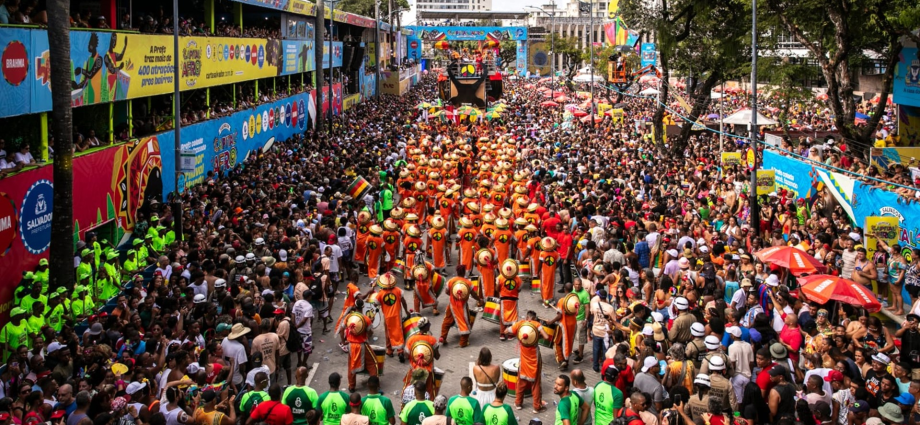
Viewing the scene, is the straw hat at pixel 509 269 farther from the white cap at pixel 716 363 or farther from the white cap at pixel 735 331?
the white cap at pixel 716 363

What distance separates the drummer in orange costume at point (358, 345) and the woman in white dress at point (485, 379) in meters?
2.26

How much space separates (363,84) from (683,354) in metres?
44.0

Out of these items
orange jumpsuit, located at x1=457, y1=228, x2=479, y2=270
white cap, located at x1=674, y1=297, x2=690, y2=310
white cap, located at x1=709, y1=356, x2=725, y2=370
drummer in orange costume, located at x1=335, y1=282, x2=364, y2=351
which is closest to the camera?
white cap, located at x1=709, y1=356, x2=725, y2=370

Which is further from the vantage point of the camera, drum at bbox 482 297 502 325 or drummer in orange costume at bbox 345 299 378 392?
drum at bbox 482 297 502 325

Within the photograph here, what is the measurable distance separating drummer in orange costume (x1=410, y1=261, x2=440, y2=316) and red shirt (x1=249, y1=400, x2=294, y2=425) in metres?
5.23

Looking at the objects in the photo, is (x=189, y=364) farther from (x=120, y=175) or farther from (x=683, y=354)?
(x=120, y=175)

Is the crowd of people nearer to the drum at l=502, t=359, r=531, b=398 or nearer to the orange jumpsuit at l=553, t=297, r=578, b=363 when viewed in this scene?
the orange jumpsuit at l=553, t=297, r=578, b=363

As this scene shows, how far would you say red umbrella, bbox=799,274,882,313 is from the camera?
1110 cm

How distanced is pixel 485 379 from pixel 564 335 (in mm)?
3484

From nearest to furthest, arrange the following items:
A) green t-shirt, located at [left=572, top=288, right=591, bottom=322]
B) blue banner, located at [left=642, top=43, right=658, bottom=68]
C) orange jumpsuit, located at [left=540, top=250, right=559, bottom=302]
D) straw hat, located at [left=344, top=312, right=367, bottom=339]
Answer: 1. straw hat, located at [left=344, top=312, right=367, bottom=339]
2. green t-shirt, located at [left=572, top=288, right=591, bottom=322]
3. orange jumpsuit, located at [left=540, top=250, right=559, bottom=302]
4. blue banner, located at [left=642, top=43, right=658, bottom=68]

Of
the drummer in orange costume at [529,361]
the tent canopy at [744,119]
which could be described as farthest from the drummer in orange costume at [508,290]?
the tent canopy at [744,119]

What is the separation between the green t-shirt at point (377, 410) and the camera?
8.88 m

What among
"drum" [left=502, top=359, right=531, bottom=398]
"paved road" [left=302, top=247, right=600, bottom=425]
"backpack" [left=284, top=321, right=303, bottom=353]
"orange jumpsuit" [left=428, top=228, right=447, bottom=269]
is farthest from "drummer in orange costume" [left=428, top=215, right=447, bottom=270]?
"drum" [left=502, top=359, right=531, bottom=398]

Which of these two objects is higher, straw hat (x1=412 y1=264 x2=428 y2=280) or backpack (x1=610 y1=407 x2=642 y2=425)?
straw hat (x1=412 y1=264 x2=428 y2=280)
